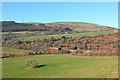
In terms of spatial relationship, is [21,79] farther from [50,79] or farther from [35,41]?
[35,41]

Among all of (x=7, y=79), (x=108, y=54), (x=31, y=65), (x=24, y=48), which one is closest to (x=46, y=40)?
(x=24, y=48)

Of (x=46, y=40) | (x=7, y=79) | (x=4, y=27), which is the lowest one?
(x=7, y=79)

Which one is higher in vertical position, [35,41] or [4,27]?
[4,27]

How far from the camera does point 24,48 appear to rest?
6531 cm

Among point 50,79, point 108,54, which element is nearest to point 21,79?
point 50,79

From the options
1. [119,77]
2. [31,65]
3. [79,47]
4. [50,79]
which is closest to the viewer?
[119,77]

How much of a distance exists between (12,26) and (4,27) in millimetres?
5640

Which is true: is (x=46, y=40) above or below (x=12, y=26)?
below

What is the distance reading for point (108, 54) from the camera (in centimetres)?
4472

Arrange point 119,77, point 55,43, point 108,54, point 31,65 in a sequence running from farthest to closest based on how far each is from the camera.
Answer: point 55,43
point 108,54
point 31,65
point 119,77

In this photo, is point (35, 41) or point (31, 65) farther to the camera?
point (35, 41)

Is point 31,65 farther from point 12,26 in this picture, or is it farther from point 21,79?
point 12,26

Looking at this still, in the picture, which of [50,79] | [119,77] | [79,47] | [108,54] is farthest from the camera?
[79,47]

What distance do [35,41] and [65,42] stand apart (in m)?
13.7
